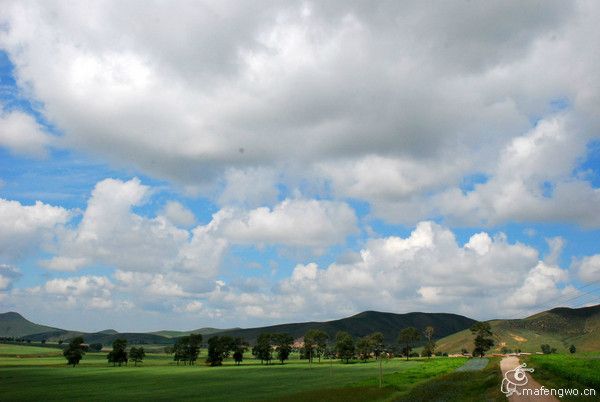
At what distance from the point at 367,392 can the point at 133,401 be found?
4013 centimetres

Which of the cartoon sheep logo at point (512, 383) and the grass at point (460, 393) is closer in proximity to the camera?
the grass at point (460, 393)

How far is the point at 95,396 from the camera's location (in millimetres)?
94062

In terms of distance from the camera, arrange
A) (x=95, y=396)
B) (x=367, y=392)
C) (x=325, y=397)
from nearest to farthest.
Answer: (x=325, y=397)
(x=367, y=392)
(x=95, y=396)

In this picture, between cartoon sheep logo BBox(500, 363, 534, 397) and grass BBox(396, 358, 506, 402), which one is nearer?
grass BBox(396, 358, 506, 402)

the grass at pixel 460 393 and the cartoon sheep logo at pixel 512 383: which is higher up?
the cartoon sheep logo at pixel 512 383

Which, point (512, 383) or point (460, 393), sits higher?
point (512, 383)

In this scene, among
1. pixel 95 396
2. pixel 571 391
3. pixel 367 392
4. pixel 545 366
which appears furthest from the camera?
pixel 545 366

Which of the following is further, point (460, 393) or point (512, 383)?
point (512, 383)

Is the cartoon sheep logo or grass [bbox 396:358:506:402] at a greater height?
the cartoon sheep logo

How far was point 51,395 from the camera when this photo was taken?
97.4 m

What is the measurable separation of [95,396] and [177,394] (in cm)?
1519

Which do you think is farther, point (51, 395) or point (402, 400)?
point (51, 395)

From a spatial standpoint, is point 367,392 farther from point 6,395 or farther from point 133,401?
point 6,395

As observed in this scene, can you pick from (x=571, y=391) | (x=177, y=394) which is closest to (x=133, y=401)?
(x=177, y=394)
